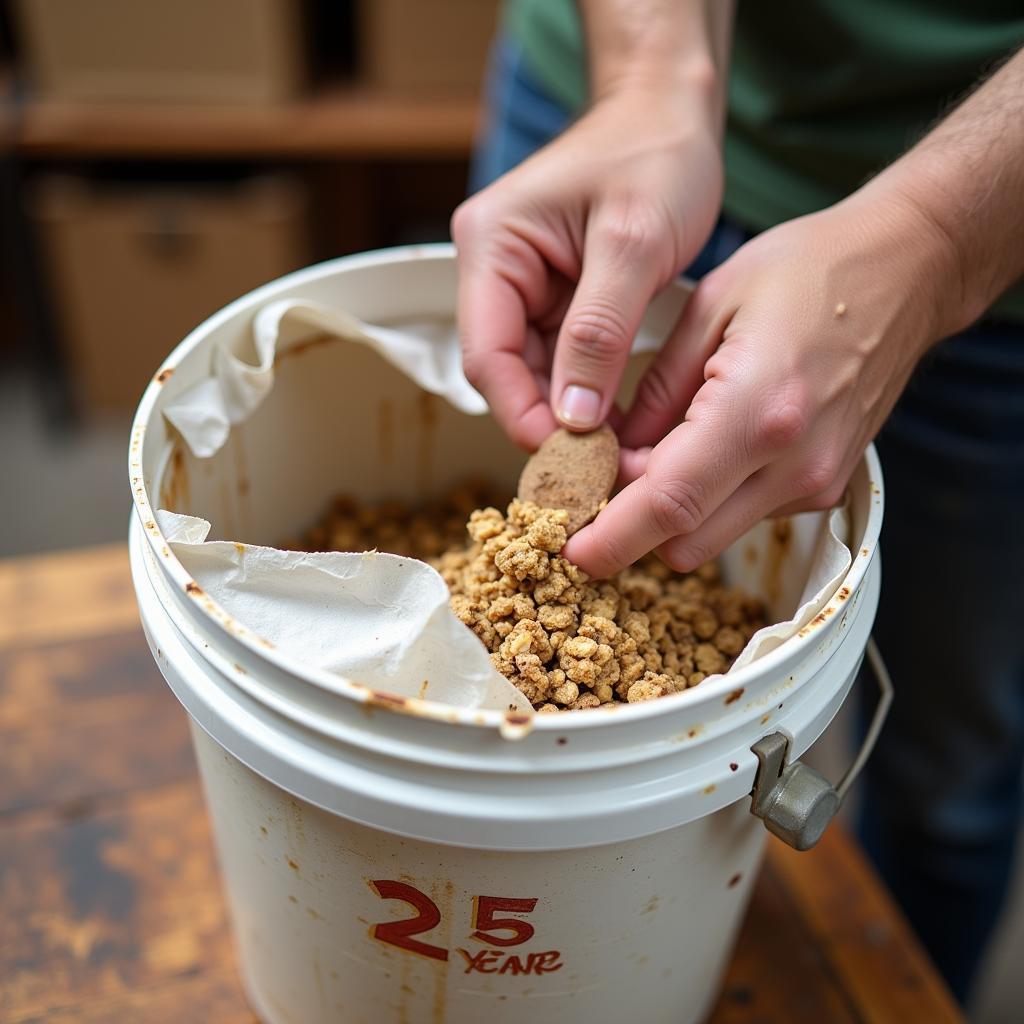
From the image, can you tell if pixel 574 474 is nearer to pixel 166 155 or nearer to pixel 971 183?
pixel 971 183

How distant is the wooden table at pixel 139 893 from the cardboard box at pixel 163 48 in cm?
89

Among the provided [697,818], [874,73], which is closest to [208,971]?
[697,818]

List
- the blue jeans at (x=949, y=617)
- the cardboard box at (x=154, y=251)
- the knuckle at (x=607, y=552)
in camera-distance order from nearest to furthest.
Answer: the knuckle at (x=607, y=552), the blue jeans at (x=949, y=617), the cardboard box at (x=154, y=251)

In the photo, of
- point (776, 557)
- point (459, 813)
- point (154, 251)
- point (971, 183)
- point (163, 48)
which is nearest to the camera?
point (459, 813)

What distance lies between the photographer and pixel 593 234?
52 centimetres

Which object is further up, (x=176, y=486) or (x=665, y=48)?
(x=665, y=48)

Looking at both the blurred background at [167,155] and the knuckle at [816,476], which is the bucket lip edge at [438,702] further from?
the blurred background at [167,155]

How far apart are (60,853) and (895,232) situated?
61cm

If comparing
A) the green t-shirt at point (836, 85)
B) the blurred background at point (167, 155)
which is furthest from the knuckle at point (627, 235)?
the blurred background at point (167, 155)

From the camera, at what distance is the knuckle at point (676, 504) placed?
442 millimetres

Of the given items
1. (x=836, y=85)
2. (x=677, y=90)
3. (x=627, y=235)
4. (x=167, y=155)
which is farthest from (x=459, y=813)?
(x=167, y=155)

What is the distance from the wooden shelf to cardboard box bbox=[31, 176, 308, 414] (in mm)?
59

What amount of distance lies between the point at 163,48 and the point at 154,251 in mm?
266

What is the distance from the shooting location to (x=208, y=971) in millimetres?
611
